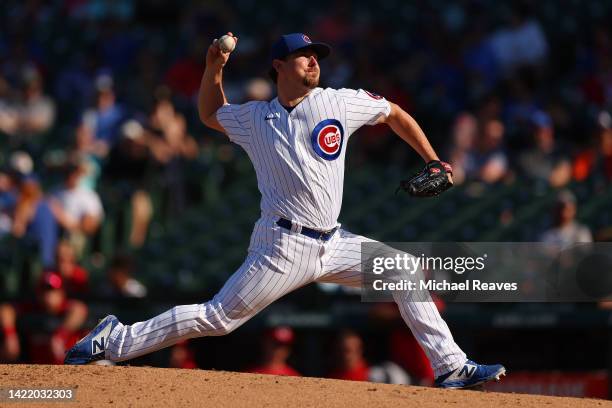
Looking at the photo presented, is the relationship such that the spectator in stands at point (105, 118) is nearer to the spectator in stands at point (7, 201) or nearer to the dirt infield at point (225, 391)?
the spectator in stands at point (7, 201)

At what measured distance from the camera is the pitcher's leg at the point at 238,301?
19.4ft

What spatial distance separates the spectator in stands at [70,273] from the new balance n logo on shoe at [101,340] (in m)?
3.18

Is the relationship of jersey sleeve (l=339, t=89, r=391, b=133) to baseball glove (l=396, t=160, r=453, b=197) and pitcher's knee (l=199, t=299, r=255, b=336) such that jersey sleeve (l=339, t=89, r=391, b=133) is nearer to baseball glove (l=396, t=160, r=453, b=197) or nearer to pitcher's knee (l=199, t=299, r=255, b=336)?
baseball glove (l=396, t=160, r=453, b=197)

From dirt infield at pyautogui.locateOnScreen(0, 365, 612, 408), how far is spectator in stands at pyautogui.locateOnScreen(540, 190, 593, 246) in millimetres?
2592

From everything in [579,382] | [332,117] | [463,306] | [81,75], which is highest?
[81,75]

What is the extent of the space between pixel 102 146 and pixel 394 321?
3.79 m

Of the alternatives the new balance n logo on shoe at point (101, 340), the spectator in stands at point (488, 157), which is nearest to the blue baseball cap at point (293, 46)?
the new balance n logo on shoe at point (101, 340)

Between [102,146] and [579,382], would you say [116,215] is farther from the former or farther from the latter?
[579,382]

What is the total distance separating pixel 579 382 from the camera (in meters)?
8.91

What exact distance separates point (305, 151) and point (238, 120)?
39 cm

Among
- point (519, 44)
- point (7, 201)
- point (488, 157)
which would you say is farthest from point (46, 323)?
point (519, 44)

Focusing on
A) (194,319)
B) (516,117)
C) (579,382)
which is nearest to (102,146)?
(516,117)

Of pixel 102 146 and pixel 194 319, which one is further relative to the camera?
pixel 102 146

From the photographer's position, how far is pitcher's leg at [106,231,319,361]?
5902 millimetres
